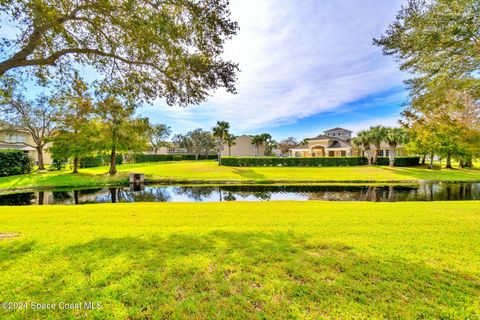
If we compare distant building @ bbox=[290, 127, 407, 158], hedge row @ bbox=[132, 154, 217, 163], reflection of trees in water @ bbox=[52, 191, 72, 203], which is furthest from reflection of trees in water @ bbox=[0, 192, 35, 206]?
distant building @ bbox=[290, 127, 407, 158]

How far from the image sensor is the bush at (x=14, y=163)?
24531mm

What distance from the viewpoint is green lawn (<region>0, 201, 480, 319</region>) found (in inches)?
110

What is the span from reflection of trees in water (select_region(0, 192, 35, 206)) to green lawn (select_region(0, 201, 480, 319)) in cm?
1173

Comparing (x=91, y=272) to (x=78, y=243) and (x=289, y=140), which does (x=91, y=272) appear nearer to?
(x=78, y=243)

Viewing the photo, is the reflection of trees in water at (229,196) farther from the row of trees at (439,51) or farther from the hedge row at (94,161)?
the hedge row at (94,161)

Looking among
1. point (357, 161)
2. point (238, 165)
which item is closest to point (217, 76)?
point (238, 165)

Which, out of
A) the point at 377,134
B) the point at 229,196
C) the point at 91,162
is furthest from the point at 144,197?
the point at 377,134

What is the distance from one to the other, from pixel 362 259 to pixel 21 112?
3831cm

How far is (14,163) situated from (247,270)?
33.8 meters

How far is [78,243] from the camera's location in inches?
191

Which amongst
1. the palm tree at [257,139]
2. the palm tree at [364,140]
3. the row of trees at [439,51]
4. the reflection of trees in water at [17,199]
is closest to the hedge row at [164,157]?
the palm tree at [257,139]

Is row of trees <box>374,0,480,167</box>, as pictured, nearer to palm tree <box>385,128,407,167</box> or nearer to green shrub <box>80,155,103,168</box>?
palm tree <box>385,128,407,167</box>

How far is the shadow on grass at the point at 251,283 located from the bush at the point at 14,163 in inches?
1181

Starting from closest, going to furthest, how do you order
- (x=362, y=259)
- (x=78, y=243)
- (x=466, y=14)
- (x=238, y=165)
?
(x=362, y=259), (x=78, y=243), (x=466, y=14), (x=238, y=165)
